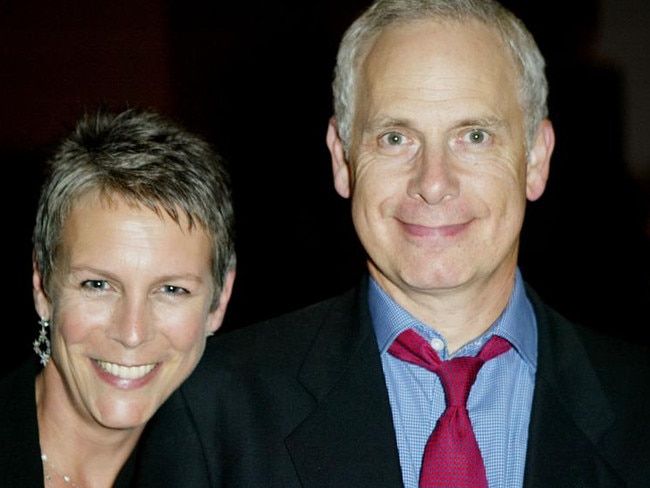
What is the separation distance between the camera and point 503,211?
213 centimetres

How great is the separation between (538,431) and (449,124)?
594 mm

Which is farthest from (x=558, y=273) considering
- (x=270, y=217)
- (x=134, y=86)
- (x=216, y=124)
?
(x=134, y=86)

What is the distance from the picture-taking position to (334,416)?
2061 millimetres

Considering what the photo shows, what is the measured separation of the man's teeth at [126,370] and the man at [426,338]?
0.30ft

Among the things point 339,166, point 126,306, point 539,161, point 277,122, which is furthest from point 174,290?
point 277,122

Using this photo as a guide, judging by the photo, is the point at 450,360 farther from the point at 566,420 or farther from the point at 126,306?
the point at 126,306

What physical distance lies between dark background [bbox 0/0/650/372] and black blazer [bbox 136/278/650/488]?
194cm

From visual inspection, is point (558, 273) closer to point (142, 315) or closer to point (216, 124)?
point (216, 124)

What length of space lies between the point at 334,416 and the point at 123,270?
1.63 ft

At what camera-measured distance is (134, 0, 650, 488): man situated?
2.02 meters

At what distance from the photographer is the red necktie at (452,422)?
1.97 metres

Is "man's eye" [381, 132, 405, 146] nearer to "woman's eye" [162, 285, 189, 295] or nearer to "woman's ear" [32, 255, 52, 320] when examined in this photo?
"woman's eye" [162, 285, 189, 295]

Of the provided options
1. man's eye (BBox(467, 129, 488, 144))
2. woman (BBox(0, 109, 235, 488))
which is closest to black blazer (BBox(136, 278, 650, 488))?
woman (BBox(0, 109, 235, 488))

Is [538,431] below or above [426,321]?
below
